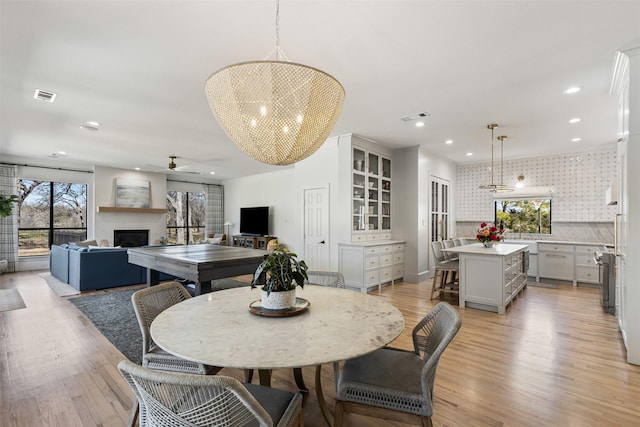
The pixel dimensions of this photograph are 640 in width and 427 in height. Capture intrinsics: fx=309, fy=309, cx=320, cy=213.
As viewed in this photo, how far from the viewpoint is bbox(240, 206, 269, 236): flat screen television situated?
943 centimetres

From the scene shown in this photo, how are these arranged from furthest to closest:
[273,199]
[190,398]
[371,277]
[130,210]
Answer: [273,199] → [130,210] → [371,277] → [190,398]

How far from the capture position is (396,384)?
1.50 metres

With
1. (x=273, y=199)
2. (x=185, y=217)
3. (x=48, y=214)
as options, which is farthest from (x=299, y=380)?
(x=185, y=217)

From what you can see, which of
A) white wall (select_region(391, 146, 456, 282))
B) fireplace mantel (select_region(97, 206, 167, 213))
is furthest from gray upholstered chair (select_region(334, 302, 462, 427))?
fireplace mantel (select_region(97, 206, 167, 213))

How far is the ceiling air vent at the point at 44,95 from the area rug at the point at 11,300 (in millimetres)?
2933

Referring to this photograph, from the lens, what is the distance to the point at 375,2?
6.68ft

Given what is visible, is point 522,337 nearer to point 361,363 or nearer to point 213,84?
point 361,363

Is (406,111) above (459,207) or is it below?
above

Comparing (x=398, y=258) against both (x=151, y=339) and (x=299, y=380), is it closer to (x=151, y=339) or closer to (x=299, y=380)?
(x=299, y=380)

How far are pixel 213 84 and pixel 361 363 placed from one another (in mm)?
1698

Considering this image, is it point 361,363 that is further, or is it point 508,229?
point 508,229

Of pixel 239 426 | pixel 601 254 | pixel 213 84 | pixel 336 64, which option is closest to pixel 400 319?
pixel 239 426

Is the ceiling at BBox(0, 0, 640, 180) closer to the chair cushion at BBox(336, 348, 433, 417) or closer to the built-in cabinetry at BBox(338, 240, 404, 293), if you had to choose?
the built-in cabinetry at BBox(338, 240, 404, 293)

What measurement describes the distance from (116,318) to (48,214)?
5863 mm
